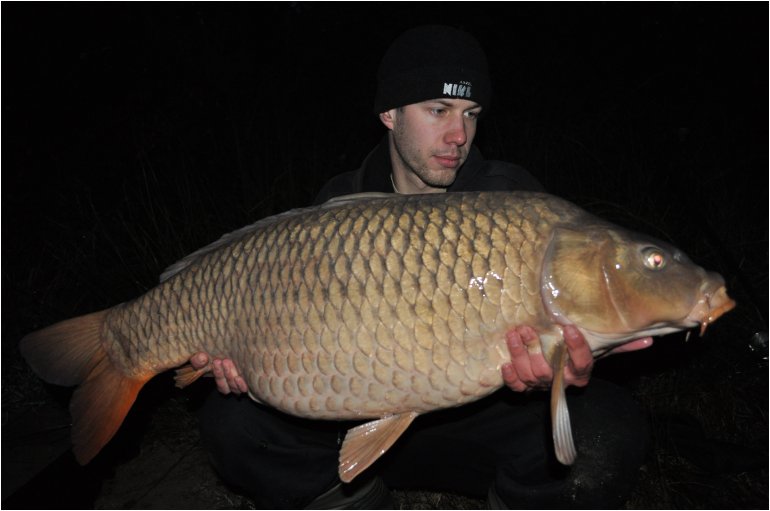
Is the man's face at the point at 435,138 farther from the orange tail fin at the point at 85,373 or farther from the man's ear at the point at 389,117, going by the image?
the orange tail fin at the point at 85,373

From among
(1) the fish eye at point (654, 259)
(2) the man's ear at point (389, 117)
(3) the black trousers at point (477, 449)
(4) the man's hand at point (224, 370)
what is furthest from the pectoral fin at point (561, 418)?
(2) the man's ear at point (389, 117)

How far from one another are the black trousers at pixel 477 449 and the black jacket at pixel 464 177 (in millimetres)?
716

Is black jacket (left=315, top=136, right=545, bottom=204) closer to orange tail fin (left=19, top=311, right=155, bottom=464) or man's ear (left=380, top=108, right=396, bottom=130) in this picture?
man's ear (left=380, top=108, right=396, bottom=130)

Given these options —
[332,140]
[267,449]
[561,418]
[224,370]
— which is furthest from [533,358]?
[332,140]

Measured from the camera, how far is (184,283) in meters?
1.47

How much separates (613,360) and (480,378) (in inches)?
58.0

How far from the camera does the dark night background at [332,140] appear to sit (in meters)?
2.45

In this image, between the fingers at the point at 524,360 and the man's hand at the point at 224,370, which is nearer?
the fingers at the point at 524,360

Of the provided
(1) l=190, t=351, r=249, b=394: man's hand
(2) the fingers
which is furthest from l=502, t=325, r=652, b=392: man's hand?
(1) l=190, t=351, r=249, b=394: man's hand

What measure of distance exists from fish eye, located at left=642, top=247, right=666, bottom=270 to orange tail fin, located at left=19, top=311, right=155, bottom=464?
3.96ft

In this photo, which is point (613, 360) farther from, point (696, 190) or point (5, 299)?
point (5, 299)

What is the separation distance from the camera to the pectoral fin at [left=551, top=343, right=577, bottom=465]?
1.23 m

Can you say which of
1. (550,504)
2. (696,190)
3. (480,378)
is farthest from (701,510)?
(696,190)

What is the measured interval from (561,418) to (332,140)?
192 inches
